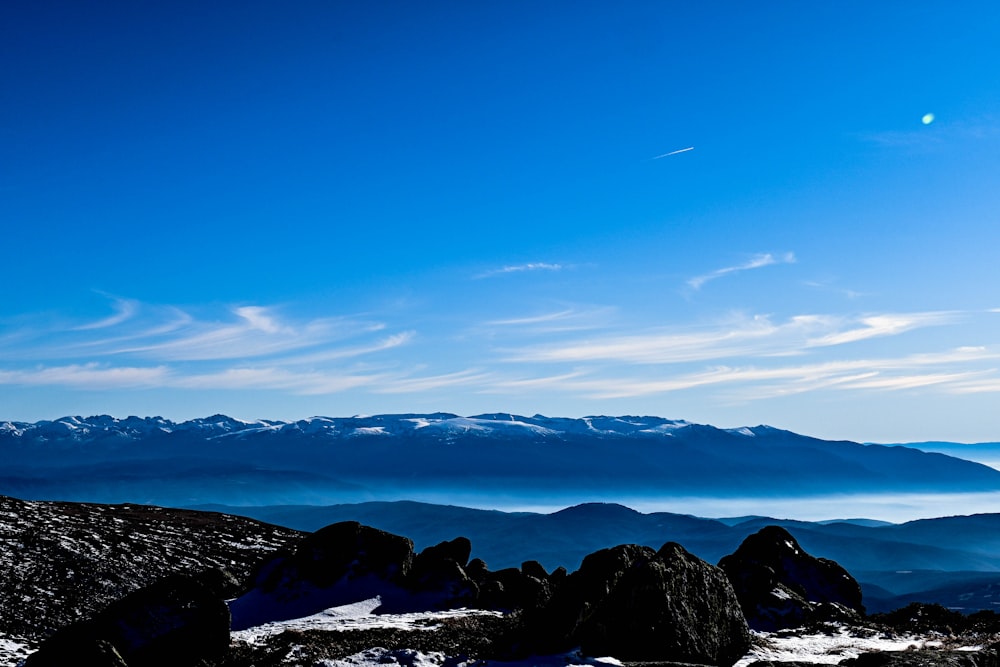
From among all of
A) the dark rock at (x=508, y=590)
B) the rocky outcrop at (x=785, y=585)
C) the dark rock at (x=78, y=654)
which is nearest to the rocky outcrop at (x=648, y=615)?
the dark rock at (x=508, y=590)

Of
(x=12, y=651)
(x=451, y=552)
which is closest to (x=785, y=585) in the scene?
(x=451, y=552)

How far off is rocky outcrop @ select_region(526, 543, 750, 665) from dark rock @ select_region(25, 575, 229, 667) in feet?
38.4

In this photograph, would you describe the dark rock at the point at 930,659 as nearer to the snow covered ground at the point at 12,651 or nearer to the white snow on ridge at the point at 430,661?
the white snow on ridge at the point at 430,661

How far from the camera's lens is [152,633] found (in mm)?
26016

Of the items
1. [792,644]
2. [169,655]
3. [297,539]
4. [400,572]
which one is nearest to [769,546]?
[792,644]

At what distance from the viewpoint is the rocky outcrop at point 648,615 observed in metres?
Answer: 27.0

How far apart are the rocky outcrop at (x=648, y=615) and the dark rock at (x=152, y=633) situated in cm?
1169

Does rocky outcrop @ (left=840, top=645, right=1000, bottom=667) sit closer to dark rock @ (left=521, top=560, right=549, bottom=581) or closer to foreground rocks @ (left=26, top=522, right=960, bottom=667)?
foreground rocks @ (left=26, top=522, right=960, bottom=667)

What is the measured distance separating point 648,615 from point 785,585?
→ 29.6m

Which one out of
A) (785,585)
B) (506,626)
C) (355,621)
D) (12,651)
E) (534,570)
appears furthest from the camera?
(785,585)

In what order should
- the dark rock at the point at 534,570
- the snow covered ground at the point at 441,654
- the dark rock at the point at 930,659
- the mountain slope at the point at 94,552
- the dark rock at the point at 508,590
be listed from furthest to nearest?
the dark rock at the point at 534,570, the mountain slope at the point at 94,552, the dark rock at the point at 508,590, the snow covered ground at the point at 441,654, the dark rock at the point at 930,659

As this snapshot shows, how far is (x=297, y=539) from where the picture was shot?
236 feet

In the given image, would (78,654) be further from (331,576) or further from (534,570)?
(534,570)

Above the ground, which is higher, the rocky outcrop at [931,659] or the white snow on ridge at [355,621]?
the rocky outcrop at [931,659]
